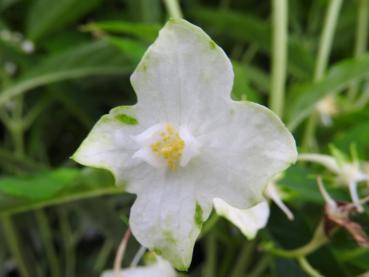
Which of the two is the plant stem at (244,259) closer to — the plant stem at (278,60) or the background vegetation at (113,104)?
the background vegetation at (113,104)

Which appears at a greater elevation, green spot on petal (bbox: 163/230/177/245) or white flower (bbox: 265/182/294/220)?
green spot on petal (bbox: 163/230/177/245)

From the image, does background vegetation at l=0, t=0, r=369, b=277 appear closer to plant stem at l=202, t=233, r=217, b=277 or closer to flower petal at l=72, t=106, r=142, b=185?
plant stem at l=202, t=233, r=217, b=277

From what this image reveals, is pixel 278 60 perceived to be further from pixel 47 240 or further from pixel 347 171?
pixel 47 240

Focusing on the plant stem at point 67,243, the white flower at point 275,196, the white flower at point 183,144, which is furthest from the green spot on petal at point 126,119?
the plant stem at point 67,243

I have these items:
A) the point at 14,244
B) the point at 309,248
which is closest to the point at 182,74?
the point at 309,248

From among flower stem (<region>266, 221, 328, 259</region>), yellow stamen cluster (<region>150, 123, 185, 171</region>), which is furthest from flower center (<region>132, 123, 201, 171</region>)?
flower stem (<region>266, 221, 328, 259</region>)

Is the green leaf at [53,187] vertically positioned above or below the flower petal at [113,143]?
below

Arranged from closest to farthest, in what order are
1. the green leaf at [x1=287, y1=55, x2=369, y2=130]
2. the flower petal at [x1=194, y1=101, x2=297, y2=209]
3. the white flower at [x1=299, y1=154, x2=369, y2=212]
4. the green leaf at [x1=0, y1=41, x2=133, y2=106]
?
the flower petal at [x1=194, y1=101, x2=297, y2=209], the white flower at [x1=299, y1=154, x2=369, y2=212], the green leaf at [x1=287, y1=55, x2=369, y2=130], the green leaf at [x1=0, y1=41, x2=133, y2=106]
